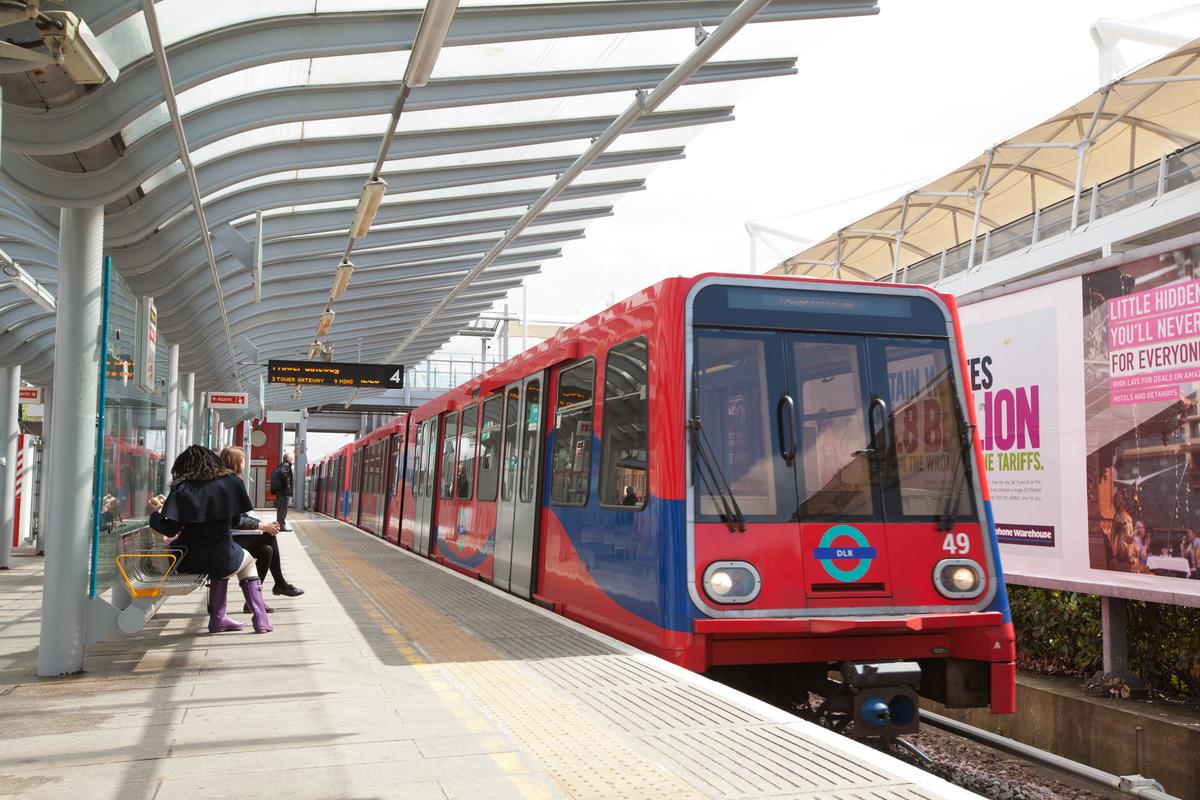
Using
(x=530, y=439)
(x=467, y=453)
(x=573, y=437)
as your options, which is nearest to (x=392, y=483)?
(x=467, y=453)

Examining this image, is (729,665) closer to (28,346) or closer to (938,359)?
(938,359)

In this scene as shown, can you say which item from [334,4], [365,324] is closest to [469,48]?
[334,4]

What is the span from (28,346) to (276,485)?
22.1 ft

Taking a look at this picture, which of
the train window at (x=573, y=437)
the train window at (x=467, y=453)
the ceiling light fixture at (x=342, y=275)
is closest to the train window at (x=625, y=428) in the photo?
the train window at (x=573, y=437)

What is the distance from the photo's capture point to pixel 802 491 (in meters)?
6.35

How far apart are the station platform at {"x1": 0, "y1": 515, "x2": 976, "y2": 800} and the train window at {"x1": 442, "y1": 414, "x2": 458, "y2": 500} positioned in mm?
6067

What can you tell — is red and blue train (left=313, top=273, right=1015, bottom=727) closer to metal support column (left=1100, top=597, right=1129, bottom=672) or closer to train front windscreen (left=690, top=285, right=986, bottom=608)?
train front windscreen (left=690, top=285, right=986, bottom=608)

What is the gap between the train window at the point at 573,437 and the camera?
26.1ft

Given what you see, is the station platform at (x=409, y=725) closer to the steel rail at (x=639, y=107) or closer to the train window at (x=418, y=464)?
the steel rail at (x=639, y=107)

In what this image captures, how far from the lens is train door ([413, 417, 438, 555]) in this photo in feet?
51.3

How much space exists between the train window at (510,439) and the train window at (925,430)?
175 inches

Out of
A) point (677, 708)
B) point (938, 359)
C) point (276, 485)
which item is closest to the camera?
point (677, 708)

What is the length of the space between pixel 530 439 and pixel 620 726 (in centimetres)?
521

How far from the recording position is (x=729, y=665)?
6238 mm
